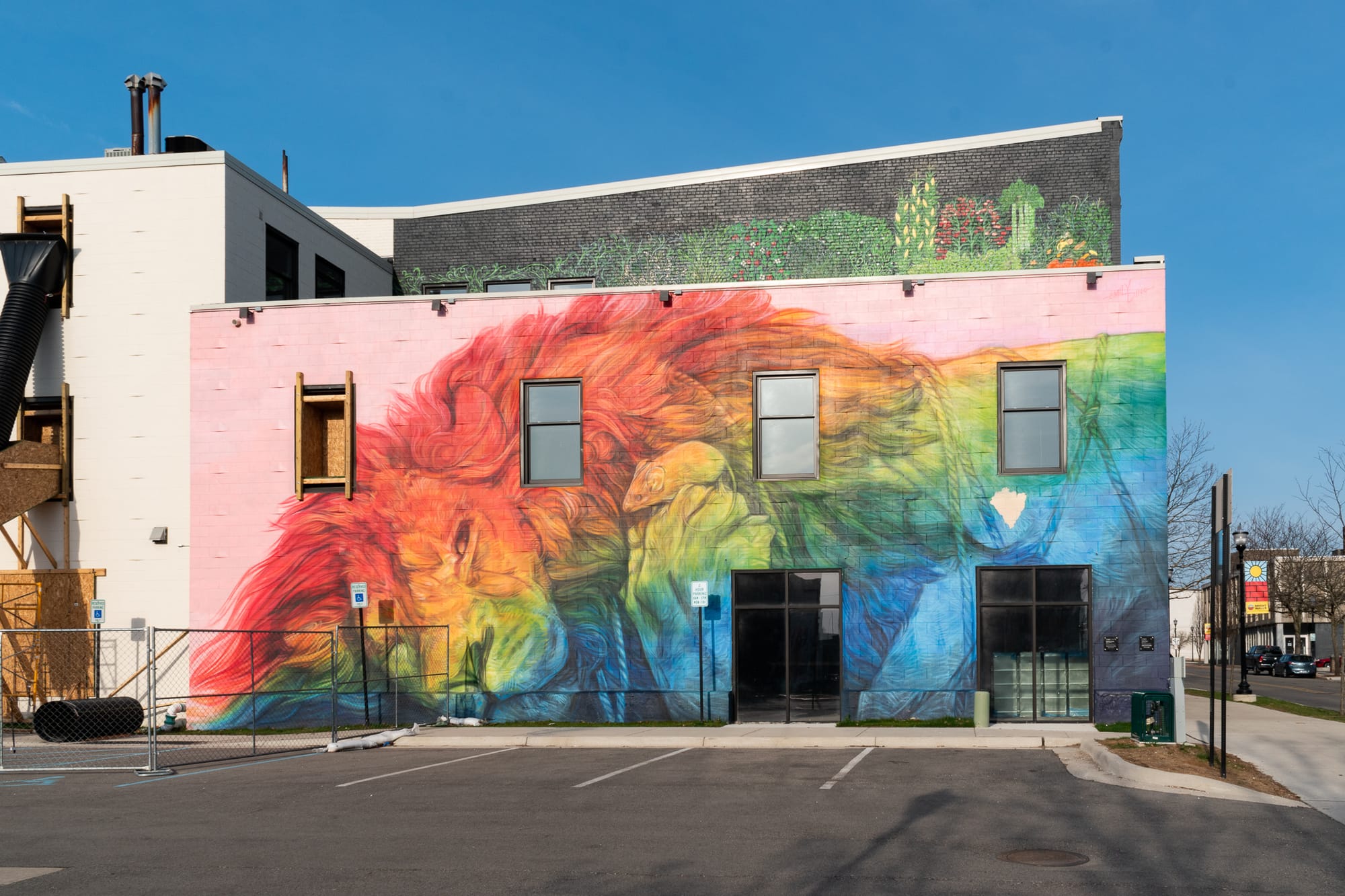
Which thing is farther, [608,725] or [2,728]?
[608,725]

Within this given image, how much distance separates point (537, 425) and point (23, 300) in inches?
424

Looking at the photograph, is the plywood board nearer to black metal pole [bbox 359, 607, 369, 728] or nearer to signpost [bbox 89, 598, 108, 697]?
signpost [bbox 89, 598, 108, 697]

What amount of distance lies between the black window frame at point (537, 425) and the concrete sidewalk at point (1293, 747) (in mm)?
12062

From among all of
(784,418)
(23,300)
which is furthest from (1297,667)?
(23,300)

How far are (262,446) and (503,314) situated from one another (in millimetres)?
5615

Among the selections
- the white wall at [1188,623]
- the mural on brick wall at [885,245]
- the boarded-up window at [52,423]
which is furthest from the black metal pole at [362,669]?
the white wall at [1188,623]

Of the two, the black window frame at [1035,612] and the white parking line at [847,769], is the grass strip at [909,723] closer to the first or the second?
the black window frame at [1035,612]

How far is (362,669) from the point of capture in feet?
81.7

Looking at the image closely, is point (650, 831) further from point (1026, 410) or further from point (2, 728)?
point (2, 728)

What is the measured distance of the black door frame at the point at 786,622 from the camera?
2367 cm

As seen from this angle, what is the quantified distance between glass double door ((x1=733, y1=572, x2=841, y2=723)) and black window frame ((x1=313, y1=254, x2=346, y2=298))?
43.9 ft

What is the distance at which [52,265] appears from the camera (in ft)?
86.2

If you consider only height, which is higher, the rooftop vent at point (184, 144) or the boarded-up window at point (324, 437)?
the rooftop vent at point (184, 144)

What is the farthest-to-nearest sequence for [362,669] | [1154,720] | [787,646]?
1. [362,669]
2. [787,646]
3. [1154,720]
